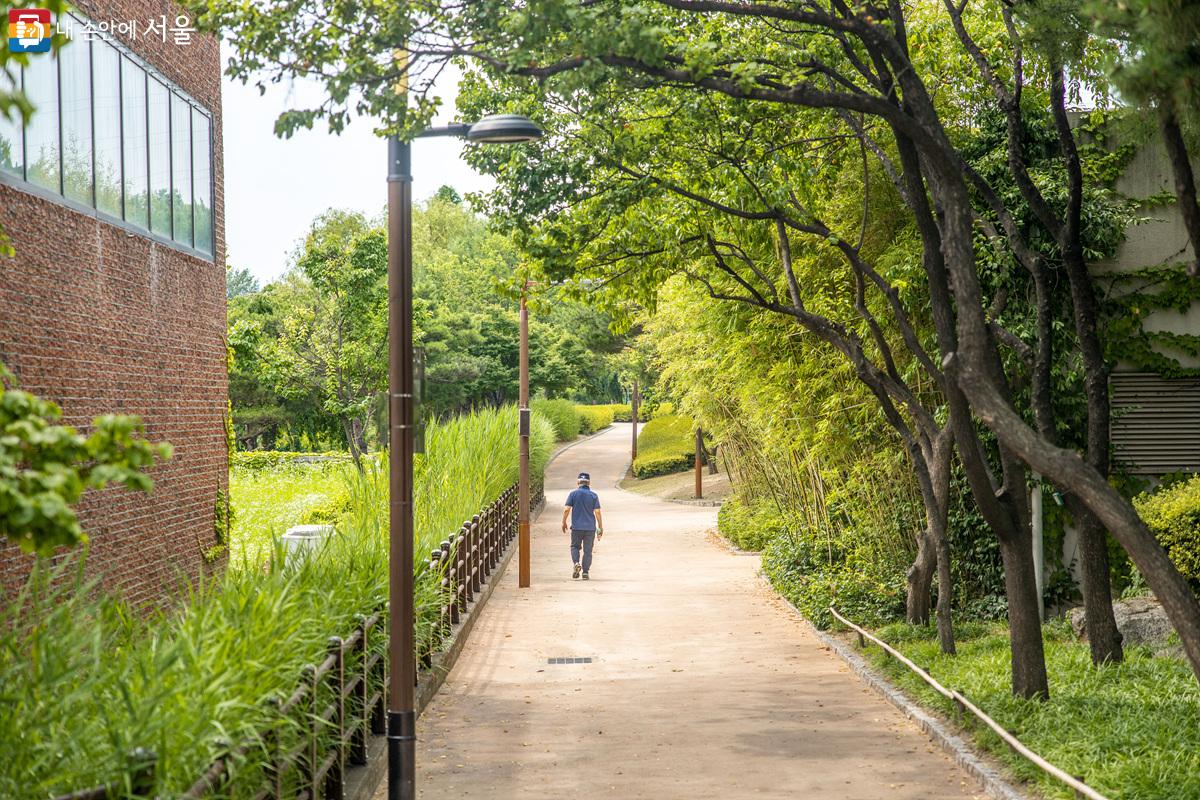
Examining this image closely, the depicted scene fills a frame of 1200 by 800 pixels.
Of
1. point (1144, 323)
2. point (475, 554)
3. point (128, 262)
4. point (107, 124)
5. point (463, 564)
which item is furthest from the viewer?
point (475, 554)

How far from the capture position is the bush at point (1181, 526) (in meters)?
12.3

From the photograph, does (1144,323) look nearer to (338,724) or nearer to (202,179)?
(338,724)

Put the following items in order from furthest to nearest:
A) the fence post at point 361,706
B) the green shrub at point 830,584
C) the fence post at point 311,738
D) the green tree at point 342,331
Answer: the green tree at point 342,331 < the green shrub at point 830,584 < the fence post at point 361,706 < the fence post at point 311,738

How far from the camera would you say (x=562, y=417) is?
222ft

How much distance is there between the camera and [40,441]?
3516 millimetres

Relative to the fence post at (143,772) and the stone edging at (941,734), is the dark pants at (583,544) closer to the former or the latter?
the stone edging at (941,734)

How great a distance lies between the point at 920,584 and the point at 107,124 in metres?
9.14

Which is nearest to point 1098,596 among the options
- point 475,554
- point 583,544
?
point 475,554

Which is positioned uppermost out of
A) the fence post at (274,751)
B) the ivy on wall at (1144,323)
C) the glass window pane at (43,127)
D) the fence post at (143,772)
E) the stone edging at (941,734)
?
the glass window pane at (43,127)

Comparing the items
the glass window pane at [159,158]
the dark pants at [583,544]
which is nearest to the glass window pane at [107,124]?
the glass window pane at [159,158]

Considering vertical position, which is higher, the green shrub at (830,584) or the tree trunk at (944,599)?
the tree trunk at (944,599)

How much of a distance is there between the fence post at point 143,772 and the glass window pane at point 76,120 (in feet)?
25.7

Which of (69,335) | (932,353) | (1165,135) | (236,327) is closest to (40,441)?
(1165,135)

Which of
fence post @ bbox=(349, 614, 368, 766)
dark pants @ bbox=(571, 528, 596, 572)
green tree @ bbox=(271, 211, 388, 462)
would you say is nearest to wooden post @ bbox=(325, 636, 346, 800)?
fence post @ bbox=(349, 614, 368, 766)
